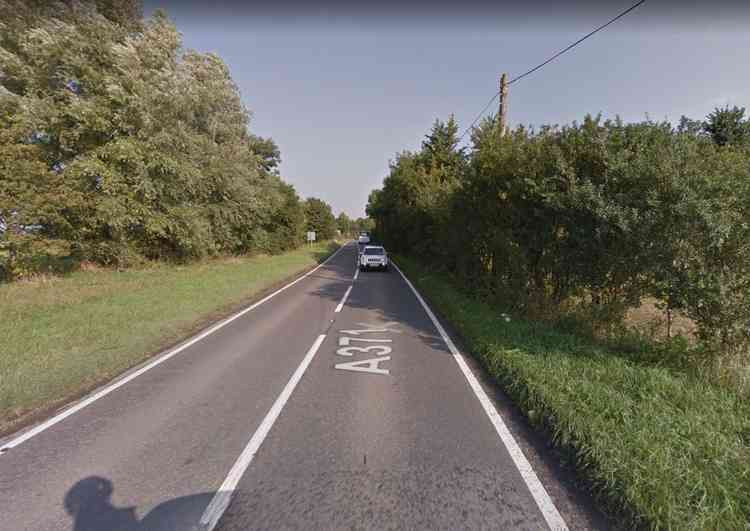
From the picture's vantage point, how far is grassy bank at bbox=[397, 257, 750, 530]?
2.16 meters

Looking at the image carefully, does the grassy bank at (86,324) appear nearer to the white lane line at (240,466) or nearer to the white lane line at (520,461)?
the white lane line at (240,466)

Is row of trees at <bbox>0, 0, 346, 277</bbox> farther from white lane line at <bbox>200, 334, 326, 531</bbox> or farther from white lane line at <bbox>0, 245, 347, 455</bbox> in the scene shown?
white lane line at <bbox>200, 334, 326, 531</bbox>

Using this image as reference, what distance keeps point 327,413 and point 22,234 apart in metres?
13.3

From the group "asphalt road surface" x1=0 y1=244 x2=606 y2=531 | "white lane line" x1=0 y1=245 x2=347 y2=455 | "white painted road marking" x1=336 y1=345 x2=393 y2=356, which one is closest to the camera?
"asphalt road surface" x1=0 y1=244 x2=606 y2=531

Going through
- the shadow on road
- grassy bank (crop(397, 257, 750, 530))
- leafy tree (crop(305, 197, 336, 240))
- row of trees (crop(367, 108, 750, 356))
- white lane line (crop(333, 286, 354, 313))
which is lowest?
the shadow on road

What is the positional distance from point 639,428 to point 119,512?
4.39 m

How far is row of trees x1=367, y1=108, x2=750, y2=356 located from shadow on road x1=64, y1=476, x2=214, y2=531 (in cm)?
596

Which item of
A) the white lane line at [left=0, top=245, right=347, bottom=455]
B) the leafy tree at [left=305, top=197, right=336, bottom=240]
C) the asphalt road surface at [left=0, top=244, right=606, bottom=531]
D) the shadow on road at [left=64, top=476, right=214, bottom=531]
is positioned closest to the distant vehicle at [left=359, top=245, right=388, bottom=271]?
the white lane line at [left=0, top=245, right=347, bottom=455]

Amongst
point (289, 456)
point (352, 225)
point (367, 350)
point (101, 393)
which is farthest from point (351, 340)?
point (352, 225)

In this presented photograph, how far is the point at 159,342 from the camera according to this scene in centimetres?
598

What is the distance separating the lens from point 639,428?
2902mm

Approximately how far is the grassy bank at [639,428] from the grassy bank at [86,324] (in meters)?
5.71

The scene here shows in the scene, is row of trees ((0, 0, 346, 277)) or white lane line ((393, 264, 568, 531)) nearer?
white lane line ((393, 264, 568, 531))

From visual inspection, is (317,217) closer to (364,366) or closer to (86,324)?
(86,324)
